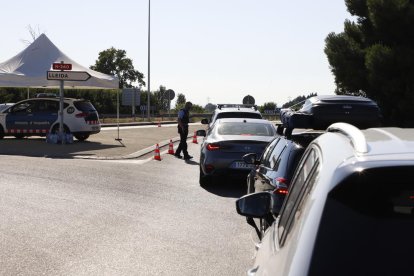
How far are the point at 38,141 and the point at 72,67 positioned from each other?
3.11m

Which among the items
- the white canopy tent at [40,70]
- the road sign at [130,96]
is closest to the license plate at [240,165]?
the white canopy tent at [40,70]

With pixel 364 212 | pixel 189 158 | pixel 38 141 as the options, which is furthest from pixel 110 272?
pixel 38 141

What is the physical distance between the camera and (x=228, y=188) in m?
13.5

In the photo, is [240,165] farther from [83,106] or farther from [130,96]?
[130,96]

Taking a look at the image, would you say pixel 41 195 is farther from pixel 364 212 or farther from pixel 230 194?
pixel 364 212

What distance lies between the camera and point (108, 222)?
9.26 metres

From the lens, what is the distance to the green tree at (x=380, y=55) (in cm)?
3259

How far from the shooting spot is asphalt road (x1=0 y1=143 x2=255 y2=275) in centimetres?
683

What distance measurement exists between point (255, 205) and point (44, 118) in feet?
75.0

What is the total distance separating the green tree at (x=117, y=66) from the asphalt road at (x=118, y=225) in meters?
96.7

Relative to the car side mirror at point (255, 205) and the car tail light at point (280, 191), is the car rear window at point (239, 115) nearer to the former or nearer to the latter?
Result: the car tail light at point (280, 191)

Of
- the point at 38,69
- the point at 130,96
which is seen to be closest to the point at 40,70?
the point at 38,69

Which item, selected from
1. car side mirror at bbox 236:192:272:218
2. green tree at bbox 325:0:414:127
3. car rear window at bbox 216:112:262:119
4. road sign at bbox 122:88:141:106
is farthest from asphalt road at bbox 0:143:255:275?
road sign at bbox 122:88:141:106

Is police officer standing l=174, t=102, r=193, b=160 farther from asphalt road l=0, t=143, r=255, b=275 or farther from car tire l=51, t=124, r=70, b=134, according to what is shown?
car tire l=51, t=124, r=70, b=134
